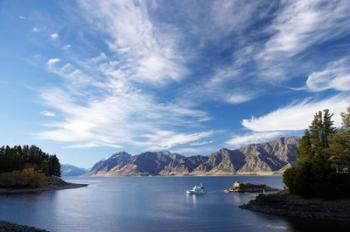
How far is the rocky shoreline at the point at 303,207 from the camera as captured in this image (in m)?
76.0

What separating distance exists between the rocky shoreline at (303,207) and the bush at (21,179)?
114003 mm

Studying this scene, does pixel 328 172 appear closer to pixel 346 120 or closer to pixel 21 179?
pixel 346 120

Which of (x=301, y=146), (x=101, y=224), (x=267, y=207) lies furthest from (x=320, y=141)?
(x=101, y=224)

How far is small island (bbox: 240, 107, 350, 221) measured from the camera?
79.2 metres

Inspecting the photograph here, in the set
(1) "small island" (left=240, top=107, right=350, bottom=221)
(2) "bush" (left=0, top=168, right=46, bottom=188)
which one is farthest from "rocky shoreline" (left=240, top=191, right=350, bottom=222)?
(2) "bush" (left=0, top=168, right=46, bottom=188)

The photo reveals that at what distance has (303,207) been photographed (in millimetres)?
83125

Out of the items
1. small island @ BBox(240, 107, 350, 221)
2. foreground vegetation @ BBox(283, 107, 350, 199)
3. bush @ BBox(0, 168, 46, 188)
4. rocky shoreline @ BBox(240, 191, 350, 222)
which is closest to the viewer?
rocky shoreline @ BBox(240, 191, 350, 222)

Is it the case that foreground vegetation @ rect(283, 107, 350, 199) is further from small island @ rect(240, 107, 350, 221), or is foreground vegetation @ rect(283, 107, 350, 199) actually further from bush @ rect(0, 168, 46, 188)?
bush @ rect(0, 168, 46, 188)

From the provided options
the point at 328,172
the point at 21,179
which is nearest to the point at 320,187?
the point at 328,172

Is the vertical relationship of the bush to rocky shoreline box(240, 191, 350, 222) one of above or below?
above

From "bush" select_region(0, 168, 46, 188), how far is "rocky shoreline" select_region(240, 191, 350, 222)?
114m

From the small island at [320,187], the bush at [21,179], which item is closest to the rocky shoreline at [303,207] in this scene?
the small island at [320,187]

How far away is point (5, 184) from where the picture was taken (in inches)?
6580

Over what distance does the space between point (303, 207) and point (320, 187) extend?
20.3 feet
